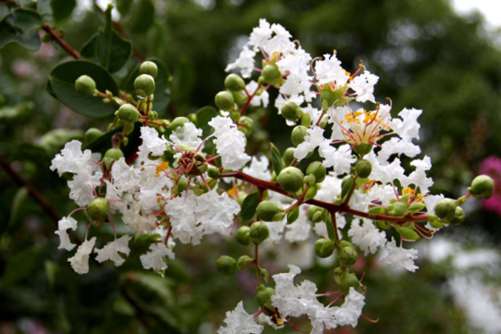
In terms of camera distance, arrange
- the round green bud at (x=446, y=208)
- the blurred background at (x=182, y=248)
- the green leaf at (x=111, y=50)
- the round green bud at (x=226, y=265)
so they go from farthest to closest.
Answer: the blurred background at (x=182, y=248) → the green leaf at (x=111, y=50) → the round green bud at (x=226, y=265) → the round green bud at (x=446, y=208)

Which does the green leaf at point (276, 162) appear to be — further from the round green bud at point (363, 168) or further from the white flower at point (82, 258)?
the white flower at point (82, 258)

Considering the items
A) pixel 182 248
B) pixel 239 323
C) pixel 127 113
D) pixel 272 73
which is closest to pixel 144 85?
pixel 127 113

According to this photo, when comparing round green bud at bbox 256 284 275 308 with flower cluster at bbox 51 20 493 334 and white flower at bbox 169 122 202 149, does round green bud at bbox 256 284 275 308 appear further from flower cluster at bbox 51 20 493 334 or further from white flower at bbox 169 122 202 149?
white flower at bbox 169 122 202 149

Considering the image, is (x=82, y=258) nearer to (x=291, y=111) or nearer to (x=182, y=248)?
(x=291, y=111)

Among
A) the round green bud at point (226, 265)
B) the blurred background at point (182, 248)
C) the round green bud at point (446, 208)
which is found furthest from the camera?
the blurred background at point (182, 248)

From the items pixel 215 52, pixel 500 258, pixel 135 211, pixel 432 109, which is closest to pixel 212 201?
pixel 135 211

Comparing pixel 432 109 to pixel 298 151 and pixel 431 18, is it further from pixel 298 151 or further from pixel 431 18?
pixel 298 151

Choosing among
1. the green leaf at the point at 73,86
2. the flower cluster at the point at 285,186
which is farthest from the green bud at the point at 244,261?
the green leaf at the point at 73,86
